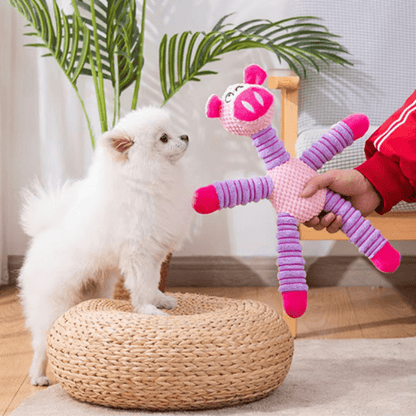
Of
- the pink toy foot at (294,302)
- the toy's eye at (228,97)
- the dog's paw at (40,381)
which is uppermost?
the toy's eye at (228,97)

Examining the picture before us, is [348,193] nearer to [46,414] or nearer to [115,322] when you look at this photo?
[115,322]

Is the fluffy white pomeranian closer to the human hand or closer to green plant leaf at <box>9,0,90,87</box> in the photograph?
the human hand

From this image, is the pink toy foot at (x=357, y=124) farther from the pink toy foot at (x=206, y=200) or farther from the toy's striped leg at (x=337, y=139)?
the pink toy foot at (x=206, y=200)

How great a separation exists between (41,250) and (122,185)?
0.83 ft

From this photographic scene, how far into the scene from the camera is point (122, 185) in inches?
45.1

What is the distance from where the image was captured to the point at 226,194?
91 centimetres

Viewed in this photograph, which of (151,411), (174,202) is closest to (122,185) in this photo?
(174,202)

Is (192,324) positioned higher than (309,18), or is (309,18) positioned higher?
(309,18)

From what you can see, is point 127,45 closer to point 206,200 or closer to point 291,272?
point 206,200

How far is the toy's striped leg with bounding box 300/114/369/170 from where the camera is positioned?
38.1 inches

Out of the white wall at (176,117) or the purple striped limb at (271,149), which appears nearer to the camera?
the purple striped limb at (271,149)

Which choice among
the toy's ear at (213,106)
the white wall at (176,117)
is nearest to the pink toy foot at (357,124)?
the toy's ear at (213,106)

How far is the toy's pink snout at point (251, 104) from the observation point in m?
0.90

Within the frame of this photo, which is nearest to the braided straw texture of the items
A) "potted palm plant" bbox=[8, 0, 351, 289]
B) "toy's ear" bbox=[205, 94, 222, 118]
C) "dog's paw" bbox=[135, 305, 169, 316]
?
"dog's paw" bbox=[135, 305, 169, 316]
